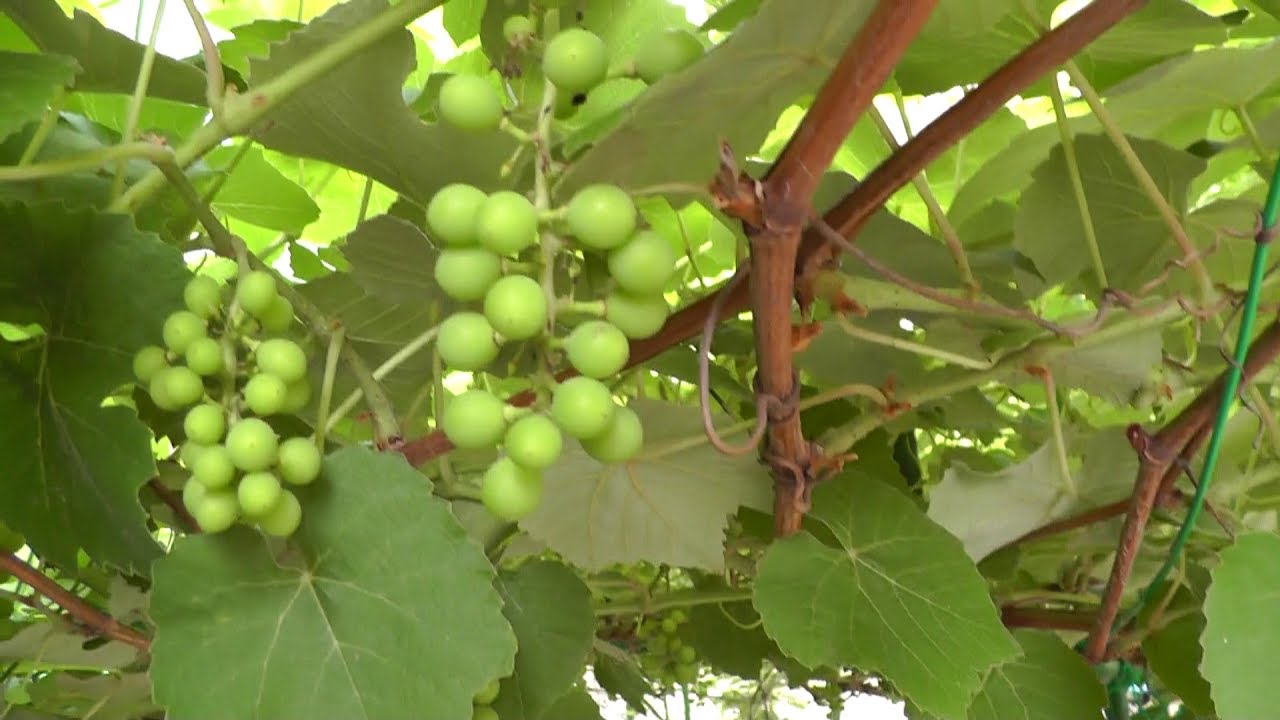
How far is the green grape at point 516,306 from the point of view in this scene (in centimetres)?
36

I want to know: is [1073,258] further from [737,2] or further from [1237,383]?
[737,2]

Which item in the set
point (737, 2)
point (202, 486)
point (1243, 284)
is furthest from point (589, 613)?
point (1243, 284)

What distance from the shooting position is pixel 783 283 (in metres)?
0.38

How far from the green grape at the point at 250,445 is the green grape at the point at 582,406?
0.12 meters

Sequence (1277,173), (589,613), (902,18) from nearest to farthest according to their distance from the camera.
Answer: (902,18) < (1277,173) < (589,613)

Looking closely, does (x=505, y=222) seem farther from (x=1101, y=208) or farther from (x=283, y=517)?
(x=1101, y=208)

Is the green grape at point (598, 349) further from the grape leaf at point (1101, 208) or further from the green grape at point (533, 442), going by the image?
the grape leaf at point (1101, 208)

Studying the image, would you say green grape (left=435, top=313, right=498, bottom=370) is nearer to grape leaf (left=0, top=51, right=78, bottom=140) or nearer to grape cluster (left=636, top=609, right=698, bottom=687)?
grape leaf (left=0, top=51, right=78, bottom=140)

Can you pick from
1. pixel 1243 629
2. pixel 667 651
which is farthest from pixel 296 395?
pixel 667 651

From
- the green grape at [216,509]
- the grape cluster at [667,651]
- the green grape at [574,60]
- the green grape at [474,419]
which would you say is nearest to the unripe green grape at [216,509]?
the green grape at [216,509]

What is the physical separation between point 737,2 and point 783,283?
7.5 inches

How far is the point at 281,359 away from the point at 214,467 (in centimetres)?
5

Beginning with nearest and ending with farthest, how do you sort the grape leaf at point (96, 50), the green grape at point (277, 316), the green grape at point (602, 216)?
1. the green grape at point (602, 216)
2. the green grape at point (277, 316)
3. the grape leaf at point (96, 50)

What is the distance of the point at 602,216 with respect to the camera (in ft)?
1.16
